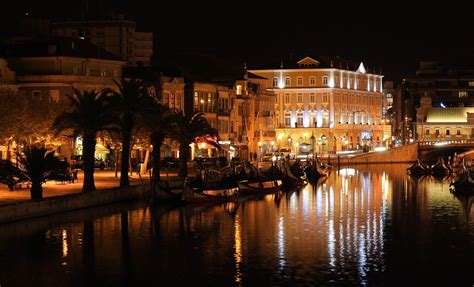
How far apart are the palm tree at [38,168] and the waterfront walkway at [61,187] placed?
1425 mm

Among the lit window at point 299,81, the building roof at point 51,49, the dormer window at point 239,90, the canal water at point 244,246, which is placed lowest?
the canal water at point 244,246

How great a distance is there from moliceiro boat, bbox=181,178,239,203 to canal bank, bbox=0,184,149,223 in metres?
2.93

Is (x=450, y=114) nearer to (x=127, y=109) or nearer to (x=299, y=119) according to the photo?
(x=299, y=119)

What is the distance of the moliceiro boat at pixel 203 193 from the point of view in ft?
204

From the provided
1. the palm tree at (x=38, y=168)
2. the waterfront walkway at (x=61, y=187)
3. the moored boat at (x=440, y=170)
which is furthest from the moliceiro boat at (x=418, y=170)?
the palm tree at (x=38, y=168)

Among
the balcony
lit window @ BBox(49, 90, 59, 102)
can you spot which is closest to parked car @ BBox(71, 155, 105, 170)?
lit window @ BBox(49, 90, 59, 102)

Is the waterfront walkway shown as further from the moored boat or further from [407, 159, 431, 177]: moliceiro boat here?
the moored boat

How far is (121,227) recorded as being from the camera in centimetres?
4962

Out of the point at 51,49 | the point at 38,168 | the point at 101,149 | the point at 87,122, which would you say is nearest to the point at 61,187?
the point at 87,122

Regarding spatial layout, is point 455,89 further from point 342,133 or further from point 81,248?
point 81,248

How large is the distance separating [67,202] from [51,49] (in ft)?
126

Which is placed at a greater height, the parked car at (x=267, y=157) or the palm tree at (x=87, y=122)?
the palm tree at (x=87, y=122)

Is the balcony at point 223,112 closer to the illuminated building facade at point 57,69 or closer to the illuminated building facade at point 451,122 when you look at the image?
the illuminated building facade at point 57,69

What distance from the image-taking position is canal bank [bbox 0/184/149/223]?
47562mm
